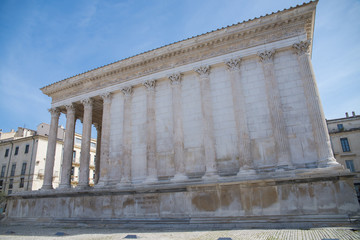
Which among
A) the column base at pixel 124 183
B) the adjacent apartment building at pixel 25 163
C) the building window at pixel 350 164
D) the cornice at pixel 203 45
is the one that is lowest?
the column base at pixel 124 183

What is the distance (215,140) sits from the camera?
14.8m

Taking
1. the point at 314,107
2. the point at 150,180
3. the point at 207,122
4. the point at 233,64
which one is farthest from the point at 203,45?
the point at 150,180

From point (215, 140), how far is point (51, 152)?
1325cm

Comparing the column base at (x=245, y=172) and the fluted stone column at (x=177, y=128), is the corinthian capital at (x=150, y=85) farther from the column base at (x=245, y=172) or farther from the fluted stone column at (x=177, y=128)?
the column base at (x=245, y=172)

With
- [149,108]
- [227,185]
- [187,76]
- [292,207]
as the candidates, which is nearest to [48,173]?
[149,108]

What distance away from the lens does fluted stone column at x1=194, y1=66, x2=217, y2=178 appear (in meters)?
14.2

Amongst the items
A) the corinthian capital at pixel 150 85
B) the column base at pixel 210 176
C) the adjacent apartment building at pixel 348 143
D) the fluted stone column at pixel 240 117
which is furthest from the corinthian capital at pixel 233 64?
the adjacent apartment building at pixel 348 143

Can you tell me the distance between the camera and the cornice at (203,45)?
14359 millimetres

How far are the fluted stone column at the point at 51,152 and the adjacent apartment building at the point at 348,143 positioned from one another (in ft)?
112

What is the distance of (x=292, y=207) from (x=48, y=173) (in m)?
17.2

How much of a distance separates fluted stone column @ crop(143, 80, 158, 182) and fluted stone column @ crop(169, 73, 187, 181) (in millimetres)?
1469

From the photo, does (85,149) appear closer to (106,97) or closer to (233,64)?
(106,97)

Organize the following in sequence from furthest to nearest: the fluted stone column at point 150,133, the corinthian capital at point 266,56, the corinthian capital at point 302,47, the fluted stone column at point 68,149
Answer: the fluted stone column at point 68,149, the fluted stone column at point 150,133, the corinthian capital at point 266,56, the corinthian capital at point 302,47

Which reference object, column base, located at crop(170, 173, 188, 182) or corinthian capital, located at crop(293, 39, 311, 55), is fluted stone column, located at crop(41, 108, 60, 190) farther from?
corinthian capital, located at crop(293, 39, 311, 55)
